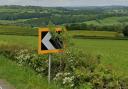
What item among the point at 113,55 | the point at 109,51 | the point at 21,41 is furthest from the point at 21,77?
the point at 21,41

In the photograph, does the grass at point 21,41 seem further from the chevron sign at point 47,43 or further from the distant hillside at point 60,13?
the distant hillside at point 60,13

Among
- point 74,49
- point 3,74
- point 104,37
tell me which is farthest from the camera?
point 104,37

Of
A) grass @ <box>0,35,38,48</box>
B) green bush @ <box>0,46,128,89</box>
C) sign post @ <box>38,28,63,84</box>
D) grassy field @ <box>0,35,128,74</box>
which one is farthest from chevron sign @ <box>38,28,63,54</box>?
grass @ <box>0,35,38,48</box>

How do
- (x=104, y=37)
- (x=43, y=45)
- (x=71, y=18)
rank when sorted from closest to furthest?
1. (x=43, y=45)
2. (x=104, y=37)
3. (x=71, y=18)

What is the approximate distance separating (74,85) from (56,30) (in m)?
2.19

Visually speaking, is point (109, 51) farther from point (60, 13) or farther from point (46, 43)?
point (60, 13)

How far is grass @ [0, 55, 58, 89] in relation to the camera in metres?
12.8

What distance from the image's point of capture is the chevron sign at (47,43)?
42.1 feet

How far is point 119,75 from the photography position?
11492 millimetres

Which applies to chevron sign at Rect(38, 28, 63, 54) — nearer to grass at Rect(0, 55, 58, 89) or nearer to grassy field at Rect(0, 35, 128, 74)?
grass at Rect(0, 55, 58, 89)

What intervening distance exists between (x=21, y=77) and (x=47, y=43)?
7.84 ft

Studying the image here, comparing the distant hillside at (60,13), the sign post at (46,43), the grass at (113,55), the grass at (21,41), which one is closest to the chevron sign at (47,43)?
the sign post at (46,43)

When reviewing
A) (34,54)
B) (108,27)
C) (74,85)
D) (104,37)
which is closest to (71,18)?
(108,27)

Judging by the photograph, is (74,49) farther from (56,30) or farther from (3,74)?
(3,74)
